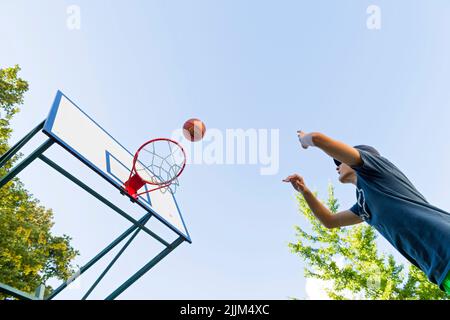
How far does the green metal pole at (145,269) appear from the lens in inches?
207

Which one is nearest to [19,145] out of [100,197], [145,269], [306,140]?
[100,197]

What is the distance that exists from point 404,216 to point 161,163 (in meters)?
4.35

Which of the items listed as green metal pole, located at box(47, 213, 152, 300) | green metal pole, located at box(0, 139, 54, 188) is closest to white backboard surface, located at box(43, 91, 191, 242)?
green metal pole, located at box(0, 139, 54, 188)

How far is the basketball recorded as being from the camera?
5.38 metres

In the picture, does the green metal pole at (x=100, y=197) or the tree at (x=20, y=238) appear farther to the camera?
the tree at (x=20, y=238)

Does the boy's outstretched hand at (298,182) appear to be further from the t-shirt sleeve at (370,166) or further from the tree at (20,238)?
the tree at (20,238)

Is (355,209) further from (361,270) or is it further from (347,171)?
(361,270)

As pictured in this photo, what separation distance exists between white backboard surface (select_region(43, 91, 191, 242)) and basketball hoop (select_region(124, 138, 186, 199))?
0.25 metres

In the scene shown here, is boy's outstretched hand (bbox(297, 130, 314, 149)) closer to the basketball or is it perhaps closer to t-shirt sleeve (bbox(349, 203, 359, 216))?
t-shirt sleeve (bbox(349, 203, 359, 216))

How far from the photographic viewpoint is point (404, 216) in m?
1.80

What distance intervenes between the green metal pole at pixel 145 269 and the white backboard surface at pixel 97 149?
238 mm

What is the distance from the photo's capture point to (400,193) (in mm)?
1899

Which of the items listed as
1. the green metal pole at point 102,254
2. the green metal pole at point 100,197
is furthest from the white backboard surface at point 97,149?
the green metal pole at point 102,254
